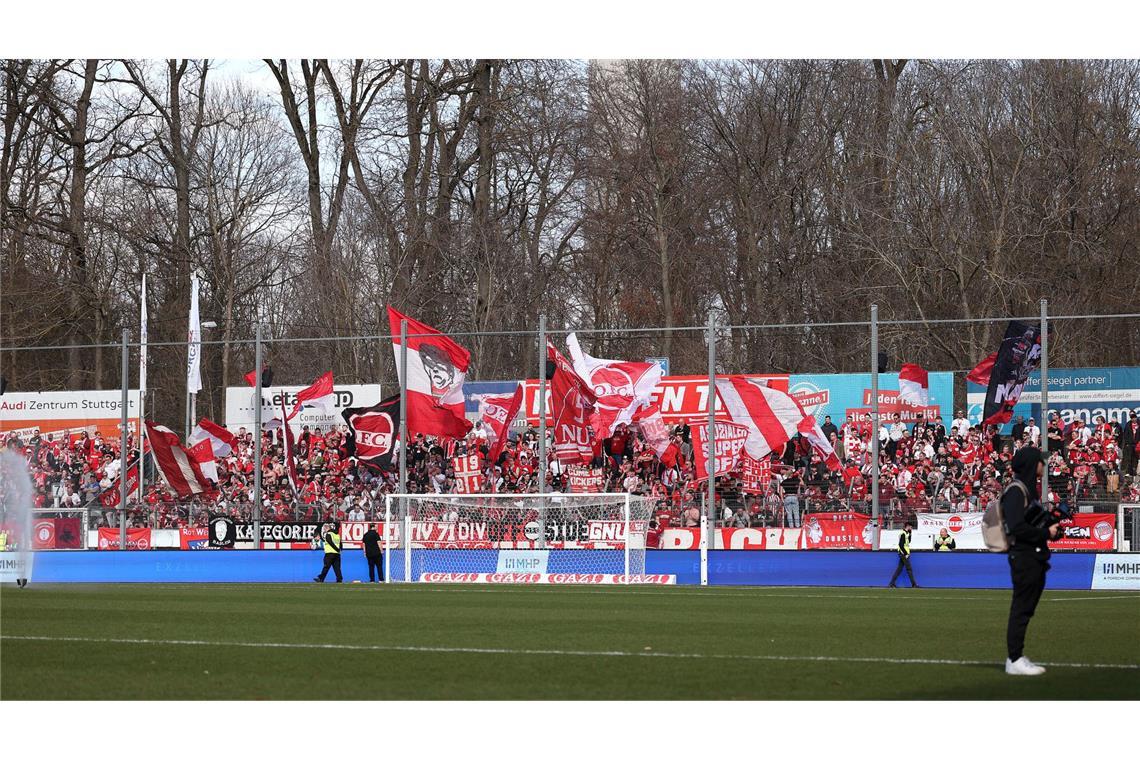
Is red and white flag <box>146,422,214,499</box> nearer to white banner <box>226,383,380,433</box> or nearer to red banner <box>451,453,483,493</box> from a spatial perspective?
white banner <box>226,383,380,433</box>

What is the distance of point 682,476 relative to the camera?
40.4 meters

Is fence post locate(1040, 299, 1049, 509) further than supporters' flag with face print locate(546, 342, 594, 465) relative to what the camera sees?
No

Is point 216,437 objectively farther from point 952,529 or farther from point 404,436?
point 952,529

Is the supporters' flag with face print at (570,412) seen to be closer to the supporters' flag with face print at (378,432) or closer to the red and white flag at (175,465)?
the supporters' flag with face print at (378,432)

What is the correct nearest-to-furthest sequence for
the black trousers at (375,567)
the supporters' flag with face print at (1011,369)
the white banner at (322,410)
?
the supporters' flag with face print at (1011,369), the black trousers at (375,567), the white banner at (322,410)

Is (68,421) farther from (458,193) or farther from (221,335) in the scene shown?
(458,193)

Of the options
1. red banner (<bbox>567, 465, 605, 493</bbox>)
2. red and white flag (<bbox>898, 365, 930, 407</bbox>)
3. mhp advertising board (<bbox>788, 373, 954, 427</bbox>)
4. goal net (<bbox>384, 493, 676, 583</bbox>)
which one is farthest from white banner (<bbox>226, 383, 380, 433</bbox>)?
red and white flag (<bbox>898, 365, 930, 407</bbox>)

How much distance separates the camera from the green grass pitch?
1181 cm

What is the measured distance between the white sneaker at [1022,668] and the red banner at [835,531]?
2151cm

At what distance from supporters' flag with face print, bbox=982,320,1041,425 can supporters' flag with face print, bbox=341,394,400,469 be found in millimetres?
14695

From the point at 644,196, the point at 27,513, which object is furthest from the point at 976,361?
the point at 27,513

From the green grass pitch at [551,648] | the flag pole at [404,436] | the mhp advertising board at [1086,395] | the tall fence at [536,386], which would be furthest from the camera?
the mhp advertising board at [1086,395]

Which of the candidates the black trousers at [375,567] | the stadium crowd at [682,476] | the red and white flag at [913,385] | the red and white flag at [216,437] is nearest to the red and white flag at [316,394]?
the stadium crowd at [682,476]

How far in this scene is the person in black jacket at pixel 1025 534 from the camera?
12.3 meters
